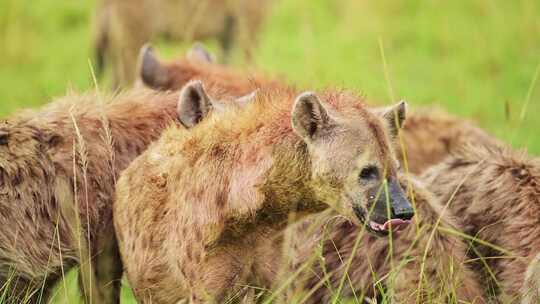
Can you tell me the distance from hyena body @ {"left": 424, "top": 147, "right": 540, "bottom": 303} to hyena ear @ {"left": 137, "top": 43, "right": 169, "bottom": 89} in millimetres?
1618

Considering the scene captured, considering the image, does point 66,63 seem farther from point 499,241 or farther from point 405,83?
point 499,241

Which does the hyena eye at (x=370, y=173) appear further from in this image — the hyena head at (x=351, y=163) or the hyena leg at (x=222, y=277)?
the hyena leg at (x=222, y=277)

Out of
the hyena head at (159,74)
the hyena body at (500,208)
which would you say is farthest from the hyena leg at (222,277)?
the hyena head at (159,74)

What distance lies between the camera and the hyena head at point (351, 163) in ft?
10.4

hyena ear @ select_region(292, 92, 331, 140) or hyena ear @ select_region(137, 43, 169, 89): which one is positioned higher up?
hyena ear @ select_region(292, 92, 331, 140)

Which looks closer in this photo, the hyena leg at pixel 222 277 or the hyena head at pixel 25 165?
the hyena leg at pixel 222 277

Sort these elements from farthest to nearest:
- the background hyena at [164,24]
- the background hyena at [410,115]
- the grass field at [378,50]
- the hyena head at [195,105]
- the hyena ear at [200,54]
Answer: the grass field at [378,50], the background hyena at [164,24], the hyena ear at [200,54], the background hyena at [410,115], the hyena head at [195,105]

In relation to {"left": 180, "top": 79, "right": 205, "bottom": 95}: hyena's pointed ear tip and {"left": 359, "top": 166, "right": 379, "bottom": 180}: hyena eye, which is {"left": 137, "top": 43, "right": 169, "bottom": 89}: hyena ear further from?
{"left": 359, "top": 166, "right": 379, "bottom": 180}: hyena eye

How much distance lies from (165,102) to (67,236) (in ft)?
2.50

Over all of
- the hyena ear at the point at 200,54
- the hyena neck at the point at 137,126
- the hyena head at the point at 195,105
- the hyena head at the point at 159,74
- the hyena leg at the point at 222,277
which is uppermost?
the hyena head at the point at 195,105

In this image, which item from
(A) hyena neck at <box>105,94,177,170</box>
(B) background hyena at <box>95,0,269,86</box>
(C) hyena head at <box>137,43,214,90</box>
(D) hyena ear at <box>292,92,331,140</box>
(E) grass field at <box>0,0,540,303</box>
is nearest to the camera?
(D) hyena ear at <box>292,92,331,140</box>

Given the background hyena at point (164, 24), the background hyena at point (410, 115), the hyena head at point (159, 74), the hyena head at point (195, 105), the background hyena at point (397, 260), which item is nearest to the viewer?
the background hyena at point (397, 260)

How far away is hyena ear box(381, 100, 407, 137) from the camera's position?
11.2 feet

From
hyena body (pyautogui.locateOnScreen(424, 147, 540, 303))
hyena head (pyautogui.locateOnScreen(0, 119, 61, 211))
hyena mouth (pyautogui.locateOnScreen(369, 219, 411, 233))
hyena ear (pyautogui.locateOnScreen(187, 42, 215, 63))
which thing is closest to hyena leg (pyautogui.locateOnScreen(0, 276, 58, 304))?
hyena head (pyautogui.locateOnScreen(0, 119, 61, 211))
